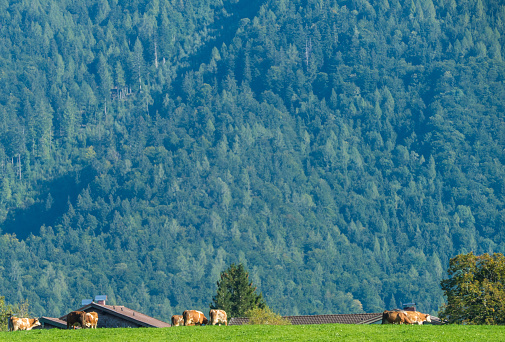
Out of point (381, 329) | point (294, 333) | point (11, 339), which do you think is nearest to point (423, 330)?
point (381, 329)

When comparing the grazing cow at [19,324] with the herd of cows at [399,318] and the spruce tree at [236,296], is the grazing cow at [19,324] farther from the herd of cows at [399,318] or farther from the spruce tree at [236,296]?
the spruce tree at [236,296]

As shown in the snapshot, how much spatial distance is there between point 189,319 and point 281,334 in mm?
13417

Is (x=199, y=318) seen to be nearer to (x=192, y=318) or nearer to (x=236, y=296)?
(x=192, y=318)

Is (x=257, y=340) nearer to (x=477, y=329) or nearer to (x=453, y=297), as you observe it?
(x=477, y=329)

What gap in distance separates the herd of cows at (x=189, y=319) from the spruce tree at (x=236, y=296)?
67.7 m

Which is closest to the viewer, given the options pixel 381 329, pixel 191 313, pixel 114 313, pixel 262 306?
pixel 381 329

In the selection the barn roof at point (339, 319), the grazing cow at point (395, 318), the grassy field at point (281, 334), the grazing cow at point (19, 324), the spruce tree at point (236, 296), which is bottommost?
the grassy field at point (281, 334)

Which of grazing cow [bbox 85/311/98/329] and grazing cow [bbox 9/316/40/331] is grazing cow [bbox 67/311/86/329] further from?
grazing cow [bbox 9/316/40/331]

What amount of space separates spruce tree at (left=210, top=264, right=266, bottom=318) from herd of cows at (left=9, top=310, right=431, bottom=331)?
67673 mm

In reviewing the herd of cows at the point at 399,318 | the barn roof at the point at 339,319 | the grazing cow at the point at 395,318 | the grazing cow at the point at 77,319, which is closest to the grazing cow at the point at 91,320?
the grazing cow at the point at 77,319

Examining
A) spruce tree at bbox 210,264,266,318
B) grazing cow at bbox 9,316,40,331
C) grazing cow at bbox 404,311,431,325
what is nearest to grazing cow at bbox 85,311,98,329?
grazing cow at bbox 9,316,40,331

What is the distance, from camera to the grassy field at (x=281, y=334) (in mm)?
60719

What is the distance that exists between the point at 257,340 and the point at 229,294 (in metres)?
88.7

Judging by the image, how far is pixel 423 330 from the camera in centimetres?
6388
